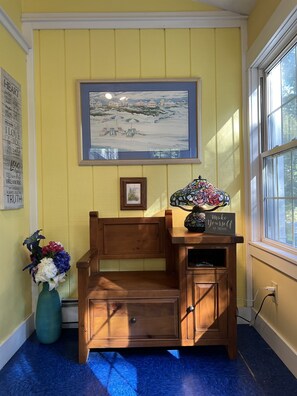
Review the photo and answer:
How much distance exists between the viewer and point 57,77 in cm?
202

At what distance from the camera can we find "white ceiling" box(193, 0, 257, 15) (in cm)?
189

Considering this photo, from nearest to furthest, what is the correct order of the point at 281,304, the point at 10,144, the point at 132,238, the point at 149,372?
the point at 149,372 < the point at 281,304 < the point at 10,144 < the point at 132,238

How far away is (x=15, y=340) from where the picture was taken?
171cm

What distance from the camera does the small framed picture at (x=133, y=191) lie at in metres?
2.01

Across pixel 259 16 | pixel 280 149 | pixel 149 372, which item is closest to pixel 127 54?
pixel 259 16

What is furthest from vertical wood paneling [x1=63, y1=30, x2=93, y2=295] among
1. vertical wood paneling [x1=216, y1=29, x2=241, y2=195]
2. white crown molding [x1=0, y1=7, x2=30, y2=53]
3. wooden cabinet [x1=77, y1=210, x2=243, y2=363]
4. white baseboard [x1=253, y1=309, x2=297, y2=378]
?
white baseboard [x1=253, y1=309, x2=297, y2=378]

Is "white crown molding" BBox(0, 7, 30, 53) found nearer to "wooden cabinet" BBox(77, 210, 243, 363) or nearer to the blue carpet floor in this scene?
"wooden cabinet" BBox(77, 210, 243, 363)

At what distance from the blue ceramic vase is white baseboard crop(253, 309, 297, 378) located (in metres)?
1.36

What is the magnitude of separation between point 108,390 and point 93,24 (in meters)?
2.31

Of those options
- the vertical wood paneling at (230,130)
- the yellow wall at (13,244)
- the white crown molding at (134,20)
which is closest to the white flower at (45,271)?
the yellow wall at (13,244)

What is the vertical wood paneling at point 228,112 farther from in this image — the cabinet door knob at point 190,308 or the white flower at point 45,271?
the white flower at point 45,271

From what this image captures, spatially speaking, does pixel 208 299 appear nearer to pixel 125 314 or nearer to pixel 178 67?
pixel 125 314

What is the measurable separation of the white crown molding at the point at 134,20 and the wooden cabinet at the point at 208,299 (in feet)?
5.10

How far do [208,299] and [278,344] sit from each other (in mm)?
503
